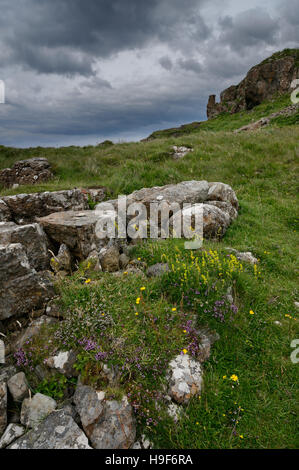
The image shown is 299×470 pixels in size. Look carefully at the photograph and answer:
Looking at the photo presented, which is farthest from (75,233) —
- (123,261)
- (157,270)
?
(157,270)

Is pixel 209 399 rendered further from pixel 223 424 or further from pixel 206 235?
pixel 206 235

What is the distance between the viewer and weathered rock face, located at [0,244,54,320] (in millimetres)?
4090

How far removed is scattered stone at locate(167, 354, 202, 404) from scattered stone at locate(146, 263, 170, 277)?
5.62 feet

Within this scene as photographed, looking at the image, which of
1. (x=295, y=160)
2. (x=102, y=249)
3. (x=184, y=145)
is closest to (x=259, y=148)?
(x=295, y=160)

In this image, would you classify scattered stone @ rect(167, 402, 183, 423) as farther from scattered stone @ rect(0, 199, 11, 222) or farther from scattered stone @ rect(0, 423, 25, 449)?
scattered stone @ rect(0, 199, 11, 222)

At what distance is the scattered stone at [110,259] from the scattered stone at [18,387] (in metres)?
2.50

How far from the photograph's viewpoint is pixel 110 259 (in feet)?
18.1

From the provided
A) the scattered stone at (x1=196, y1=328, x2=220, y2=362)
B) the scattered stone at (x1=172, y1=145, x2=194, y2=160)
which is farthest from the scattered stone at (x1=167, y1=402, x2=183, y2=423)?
the scattered stone at (x1=172, y1=145, x2=194, y2=160)

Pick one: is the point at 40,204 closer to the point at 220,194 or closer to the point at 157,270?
the point at 157,270

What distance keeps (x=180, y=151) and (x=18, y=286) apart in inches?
580

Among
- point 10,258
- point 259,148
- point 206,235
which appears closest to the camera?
point 10,258

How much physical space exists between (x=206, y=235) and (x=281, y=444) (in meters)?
4.80

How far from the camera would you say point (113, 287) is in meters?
4.66

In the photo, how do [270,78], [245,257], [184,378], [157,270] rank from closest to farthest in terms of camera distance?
[184,378], [157,270], [245,257], [270,78]
